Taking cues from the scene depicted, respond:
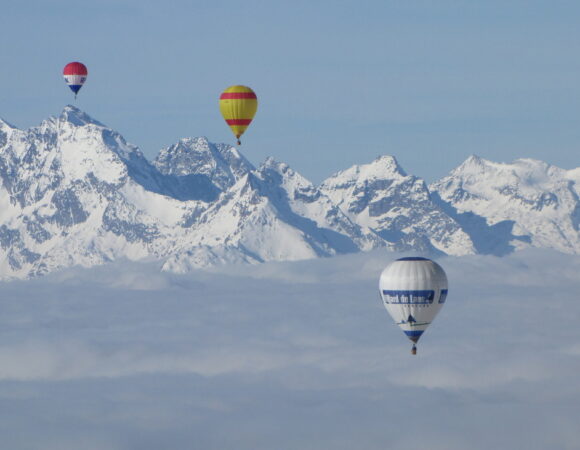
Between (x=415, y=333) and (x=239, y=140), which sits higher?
(x=239, y=140)
